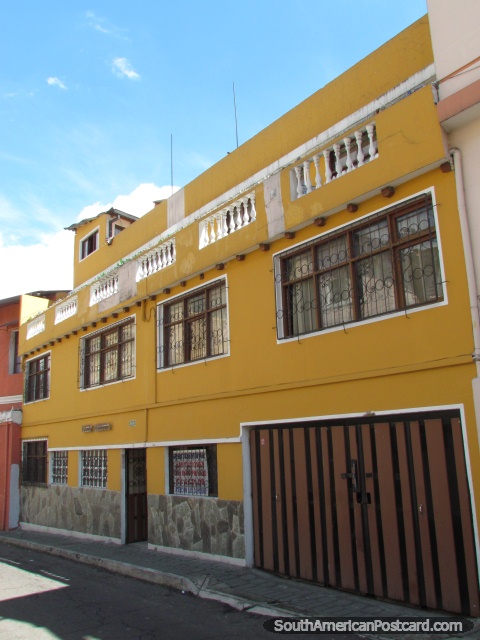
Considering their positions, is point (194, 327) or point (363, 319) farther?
point (194, 327)

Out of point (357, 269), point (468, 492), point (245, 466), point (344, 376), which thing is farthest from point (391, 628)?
point (357, 269)

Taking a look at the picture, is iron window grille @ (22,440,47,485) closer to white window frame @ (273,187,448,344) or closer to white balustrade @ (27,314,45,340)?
white balustrade @ (27,314,45,340)

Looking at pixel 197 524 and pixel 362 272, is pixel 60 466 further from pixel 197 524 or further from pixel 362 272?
pixel 362 272

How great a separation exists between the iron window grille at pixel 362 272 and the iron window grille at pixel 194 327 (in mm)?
1576

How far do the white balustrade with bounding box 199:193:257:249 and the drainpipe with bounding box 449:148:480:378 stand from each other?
3.43m

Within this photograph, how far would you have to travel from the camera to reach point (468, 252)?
240 inches

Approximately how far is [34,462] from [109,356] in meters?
5.02

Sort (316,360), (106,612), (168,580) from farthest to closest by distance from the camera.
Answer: (168,580)
(316,360)
(106,612)

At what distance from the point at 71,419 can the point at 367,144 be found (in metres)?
9.95

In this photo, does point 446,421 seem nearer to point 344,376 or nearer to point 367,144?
point 344,376

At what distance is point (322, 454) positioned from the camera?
7582mm

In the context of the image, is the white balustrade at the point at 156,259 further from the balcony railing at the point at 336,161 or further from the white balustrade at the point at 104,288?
the balcony railing at the point at 336,161

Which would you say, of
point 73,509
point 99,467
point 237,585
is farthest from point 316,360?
point 73,509

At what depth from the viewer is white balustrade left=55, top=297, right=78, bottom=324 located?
1440cm
